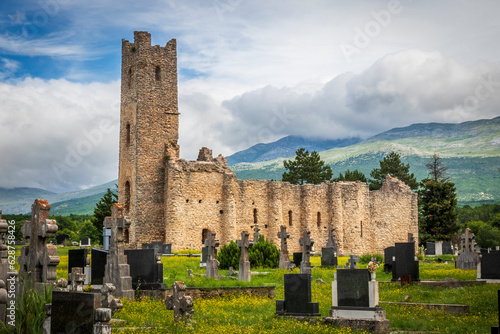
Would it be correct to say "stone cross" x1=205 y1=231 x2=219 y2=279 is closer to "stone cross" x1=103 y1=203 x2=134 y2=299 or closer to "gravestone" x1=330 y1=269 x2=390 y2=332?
"stone cross" x1=103 y1=203 x2=134 y2=299

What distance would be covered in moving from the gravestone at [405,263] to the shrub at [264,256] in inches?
390

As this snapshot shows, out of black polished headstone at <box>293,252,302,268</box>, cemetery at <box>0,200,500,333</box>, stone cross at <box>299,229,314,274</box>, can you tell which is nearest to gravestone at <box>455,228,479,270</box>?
black polished headstone at <box>293,252,302,268</box>

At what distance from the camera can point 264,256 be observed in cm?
3188

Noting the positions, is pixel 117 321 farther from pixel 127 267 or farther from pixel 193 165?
pixel 193 165

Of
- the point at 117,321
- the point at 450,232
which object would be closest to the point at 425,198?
the point at 450,232

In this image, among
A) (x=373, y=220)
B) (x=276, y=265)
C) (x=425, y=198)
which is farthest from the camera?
(x=425, y=198)

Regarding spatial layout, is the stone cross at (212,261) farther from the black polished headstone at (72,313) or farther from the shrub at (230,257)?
the black polished headstone at (72,313)

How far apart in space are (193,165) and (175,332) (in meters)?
33.0

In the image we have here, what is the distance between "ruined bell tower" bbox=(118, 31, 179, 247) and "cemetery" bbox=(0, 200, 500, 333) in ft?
71.0

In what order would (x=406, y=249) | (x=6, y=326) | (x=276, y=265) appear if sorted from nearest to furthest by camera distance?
(x=6, y=326) < (x=406, y=249) < (x=276, y=265)

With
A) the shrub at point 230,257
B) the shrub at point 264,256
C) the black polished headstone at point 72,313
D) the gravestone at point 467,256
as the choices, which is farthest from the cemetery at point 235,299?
the gravestone at point 467,256

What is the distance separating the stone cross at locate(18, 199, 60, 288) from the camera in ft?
41.7

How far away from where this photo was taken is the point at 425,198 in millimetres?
61531

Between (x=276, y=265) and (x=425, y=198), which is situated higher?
(x=425, y=198)
